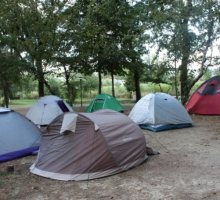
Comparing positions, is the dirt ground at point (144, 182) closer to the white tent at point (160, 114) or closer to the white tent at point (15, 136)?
the white tent at point (15, 136)

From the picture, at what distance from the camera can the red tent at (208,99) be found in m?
11.2

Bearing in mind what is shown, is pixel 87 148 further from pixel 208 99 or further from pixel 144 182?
pixel 208 99

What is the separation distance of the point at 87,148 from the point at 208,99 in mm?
8137

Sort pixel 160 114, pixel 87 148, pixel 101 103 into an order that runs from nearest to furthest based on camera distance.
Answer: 1. pixel 87 148
2. pixel 160 114
3. pixel 101 103

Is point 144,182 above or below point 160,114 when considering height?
below

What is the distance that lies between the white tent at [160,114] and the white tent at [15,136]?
3589 mm

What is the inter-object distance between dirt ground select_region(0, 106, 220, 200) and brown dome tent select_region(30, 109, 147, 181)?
0.16 metres

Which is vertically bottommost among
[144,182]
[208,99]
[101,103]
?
[144,182]

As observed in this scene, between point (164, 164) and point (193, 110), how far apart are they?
716 centimetres

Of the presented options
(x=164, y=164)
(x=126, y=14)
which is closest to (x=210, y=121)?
(x=164, y=164)

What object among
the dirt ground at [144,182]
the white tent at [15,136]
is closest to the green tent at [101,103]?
the white tent at [15,136]

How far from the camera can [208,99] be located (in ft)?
37.5

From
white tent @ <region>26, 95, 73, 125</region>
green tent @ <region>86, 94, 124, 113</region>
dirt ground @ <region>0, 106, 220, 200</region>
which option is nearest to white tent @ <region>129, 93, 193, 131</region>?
dirt ground @ <region>0, 106, 220, 200</region>

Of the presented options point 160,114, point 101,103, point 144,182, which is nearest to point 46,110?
point 101,103
